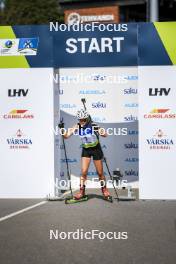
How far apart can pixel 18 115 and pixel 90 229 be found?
12.4ft

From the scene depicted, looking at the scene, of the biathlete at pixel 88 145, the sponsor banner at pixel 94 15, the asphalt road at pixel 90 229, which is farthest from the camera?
the sponsor banner at pixel 94 15

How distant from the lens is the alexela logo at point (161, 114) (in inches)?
461

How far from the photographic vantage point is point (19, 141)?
40.2ft

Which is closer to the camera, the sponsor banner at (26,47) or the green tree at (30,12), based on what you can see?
the sponsor banner at (26,47)

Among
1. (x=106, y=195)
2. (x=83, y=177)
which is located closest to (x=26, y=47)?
(x=83, y=177)

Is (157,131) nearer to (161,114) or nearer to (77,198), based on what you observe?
(161,114)

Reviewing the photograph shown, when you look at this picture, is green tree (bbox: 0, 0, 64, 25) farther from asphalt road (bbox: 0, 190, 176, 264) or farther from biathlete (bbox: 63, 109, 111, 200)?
asphalt road (bbox: 0, 190, 176, 264)

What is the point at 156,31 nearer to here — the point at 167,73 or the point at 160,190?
the point at 167,73

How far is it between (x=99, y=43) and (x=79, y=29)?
501 millimetres

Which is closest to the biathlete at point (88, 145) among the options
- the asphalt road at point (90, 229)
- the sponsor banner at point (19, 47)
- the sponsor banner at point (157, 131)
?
the asphalt road at point (90, 229)

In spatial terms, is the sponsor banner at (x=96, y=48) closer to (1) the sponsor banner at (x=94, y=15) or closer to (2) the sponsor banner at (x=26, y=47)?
(2) the sponsor banner at (x=26, y=47)

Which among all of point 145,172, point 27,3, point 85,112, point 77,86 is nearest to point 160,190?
point 145,172

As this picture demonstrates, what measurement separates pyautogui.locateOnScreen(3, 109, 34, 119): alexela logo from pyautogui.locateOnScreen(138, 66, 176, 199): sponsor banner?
2.33 metres

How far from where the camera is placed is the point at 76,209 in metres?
11.1
